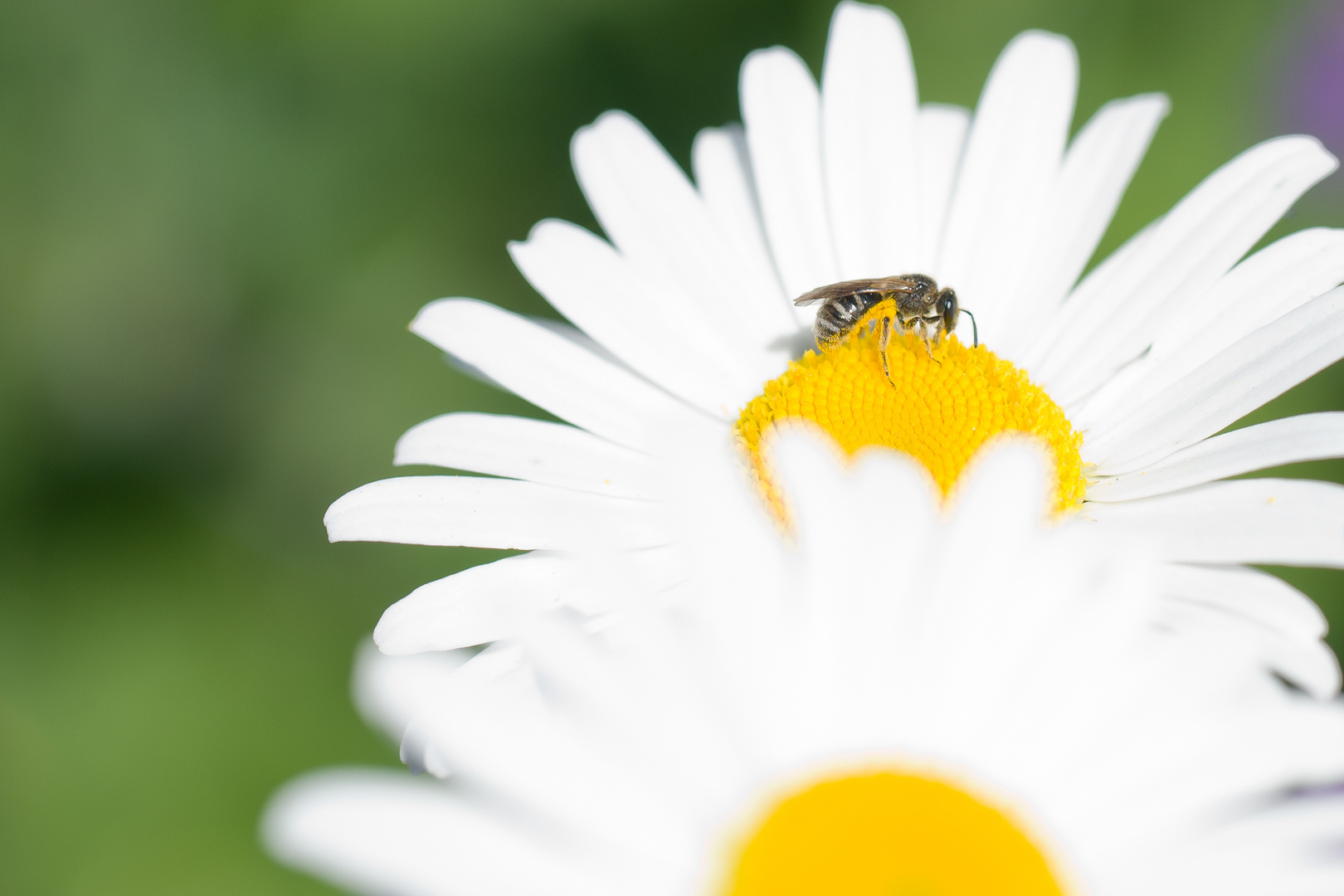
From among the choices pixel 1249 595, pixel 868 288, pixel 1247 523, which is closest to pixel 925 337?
pixel 868 288

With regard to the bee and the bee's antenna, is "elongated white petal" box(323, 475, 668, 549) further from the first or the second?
the bee's antenna

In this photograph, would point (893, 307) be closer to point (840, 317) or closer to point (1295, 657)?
point (840, 317)

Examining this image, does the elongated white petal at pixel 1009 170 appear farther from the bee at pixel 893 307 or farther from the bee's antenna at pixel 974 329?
the bee at pixel 893 307

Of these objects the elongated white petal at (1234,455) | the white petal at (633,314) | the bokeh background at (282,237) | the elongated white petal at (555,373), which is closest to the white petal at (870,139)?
the white petal at (633,314)

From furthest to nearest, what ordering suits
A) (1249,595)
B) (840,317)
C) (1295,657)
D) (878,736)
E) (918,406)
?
(840,317) < (918,406) < (1249,595) < (1295,657) < (878,736)

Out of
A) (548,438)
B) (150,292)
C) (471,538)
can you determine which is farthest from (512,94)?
(471,538)

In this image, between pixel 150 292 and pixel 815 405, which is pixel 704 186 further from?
pixel 150 292

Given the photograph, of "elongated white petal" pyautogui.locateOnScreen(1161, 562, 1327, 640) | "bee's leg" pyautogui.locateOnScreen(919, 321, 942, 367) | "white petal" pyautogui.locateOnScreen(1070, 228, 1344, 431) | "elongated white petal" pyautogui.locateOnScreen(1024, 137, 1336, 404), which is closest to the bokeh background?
"elongated white petal" pyautogui.locateOnScreen(1024, 137, 1336, 404)
